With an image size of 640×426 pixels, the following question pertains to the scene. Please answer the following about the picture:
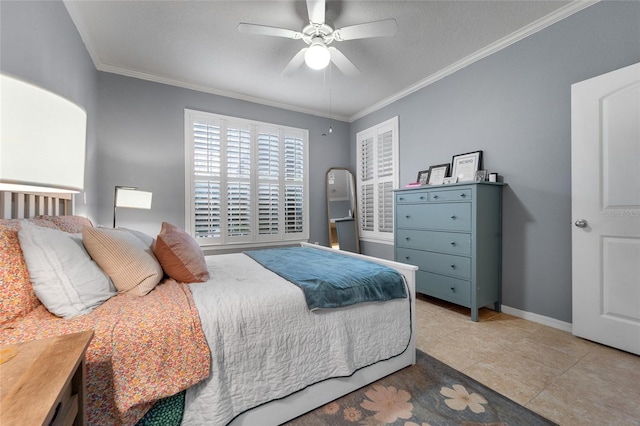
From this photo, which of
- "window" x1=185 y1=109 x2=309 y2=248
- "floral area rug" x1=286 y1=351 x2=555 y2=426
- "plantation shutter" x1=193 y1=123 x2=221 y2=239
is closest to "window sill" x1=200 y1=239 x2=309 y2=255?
"window" x1=185 y1=109 x2=309 y2=248

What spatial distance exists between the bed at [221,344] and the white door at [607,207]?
1.54 metres

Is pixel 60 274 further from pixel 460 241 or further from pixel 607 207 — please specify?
pixel 607 207

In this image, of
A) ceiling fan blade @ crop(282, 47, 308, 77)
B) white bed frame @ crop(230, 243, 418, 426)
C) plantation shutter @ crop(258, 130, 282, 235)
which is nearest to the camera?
white bed frame @ crop(230, 243, 418, 426)

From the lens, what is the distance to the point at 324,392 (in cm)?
140

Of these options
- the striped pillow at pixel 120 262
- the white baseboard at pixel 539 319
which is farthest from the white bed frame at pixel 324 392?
the white baseboard at pixel 539 319

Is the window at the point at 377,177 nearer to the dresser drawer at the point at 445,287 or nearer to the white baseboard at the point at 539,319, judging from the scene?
the dresser drawer at the point at 445,287

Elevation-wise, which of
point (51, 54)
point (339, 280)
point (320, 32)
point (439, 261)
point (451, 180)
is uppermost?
point (320, 32)

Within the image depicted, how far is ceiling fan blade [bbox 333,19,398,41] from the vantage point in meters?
1.87

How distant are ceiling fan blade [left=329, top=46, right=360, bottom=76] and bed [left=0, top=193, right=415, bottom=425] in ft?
6.02

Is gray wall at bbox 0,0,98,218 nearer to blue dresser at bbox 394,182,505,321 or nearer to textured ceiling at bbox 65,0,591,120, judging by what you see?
textured ceiling at bbox 65,0,591,120

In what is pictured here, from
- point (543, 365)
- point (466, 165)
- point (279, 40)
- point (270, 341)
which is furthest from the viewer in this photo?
point (466, 165)

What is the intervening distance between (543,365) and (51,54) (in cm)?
397

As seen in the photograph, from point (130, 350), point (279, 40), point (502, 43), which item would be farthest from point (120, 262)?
point (502, 43)

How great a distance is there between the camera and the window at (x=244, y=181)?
137 inches
